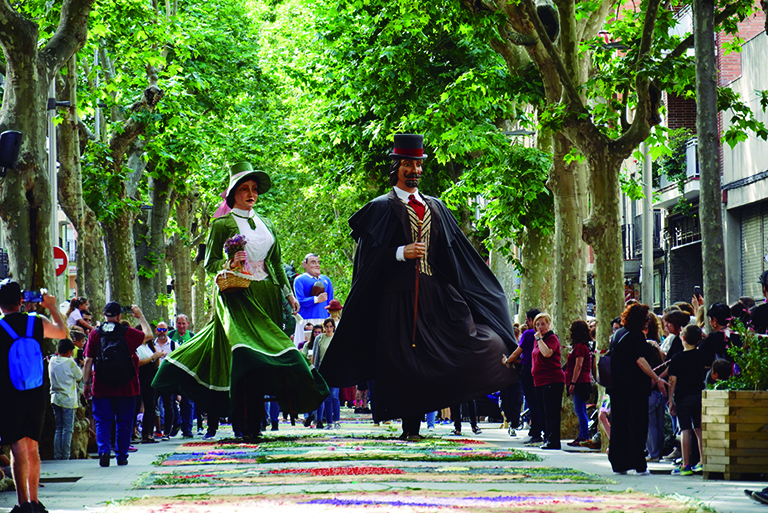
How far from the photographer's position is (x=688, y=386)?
12461 millimetres

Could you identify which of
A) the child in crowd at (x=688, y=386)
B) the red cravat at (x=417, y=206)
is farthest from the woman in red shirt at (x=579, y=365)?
the red cravat at (x=417, y=206)

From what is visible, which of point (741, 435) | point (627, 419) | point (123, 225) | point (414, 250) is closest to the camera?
point (741, 435)

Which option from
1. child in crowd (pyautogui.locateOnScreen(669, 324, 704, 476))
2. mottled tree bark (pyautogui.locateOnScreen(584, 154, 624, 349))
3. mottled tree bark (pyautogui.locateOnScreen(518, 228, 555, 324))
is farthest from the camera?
mottled tree bark (pyautogui.locateOnScreen(518, 228, 555, 324))

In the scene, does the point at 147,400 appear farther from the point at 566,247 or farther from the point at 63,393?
the point at 566,247

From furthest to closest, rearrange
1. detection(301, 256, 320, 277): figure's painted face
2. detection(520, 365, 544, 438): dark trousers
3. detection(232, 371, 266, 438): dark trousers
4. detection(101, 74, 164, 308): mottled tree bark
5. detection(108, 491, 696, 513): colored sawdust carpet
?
detection(101, 74, 164, 308): mottled tree bark → detection(301, 256, 320, 277): figure's painted face → detection(520, 365, 544, 438): dark trousers → detection(232, 371, 266, 438): dark trousers → detection(108, 491, 696, 513): colored sawdust carpet

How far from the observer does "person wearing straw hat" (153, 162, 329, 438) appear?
13.4 m

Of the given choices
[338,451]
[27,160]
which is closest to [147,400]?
[27,160]

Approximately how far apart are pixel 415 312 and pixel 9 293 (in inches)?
152

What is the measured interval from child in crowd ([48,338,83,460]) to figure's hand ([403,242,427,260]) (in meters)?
4.83

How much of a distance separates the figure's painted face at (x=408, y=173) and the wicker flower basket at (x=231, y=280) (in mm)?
2540

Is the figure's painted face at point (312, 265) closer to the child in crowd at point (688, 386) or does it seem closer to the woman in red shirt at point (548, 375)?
the woman in red shirt at point (548, 375)

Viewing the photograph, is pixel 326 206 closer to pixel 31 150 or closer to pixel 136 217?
pixel 136 217

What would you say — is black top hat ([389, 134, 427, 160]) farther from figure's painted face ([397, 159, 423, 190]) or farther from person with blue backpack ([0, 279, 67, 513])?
person with blue backpack ([0, 279, 67, 513])

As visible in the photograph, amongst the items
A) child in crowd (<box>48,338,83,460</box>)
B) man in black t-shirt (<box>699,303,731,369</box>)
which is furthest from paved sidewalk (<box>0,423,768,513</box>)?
man in black t-shirt (<box>699,303,731,369</box>)
